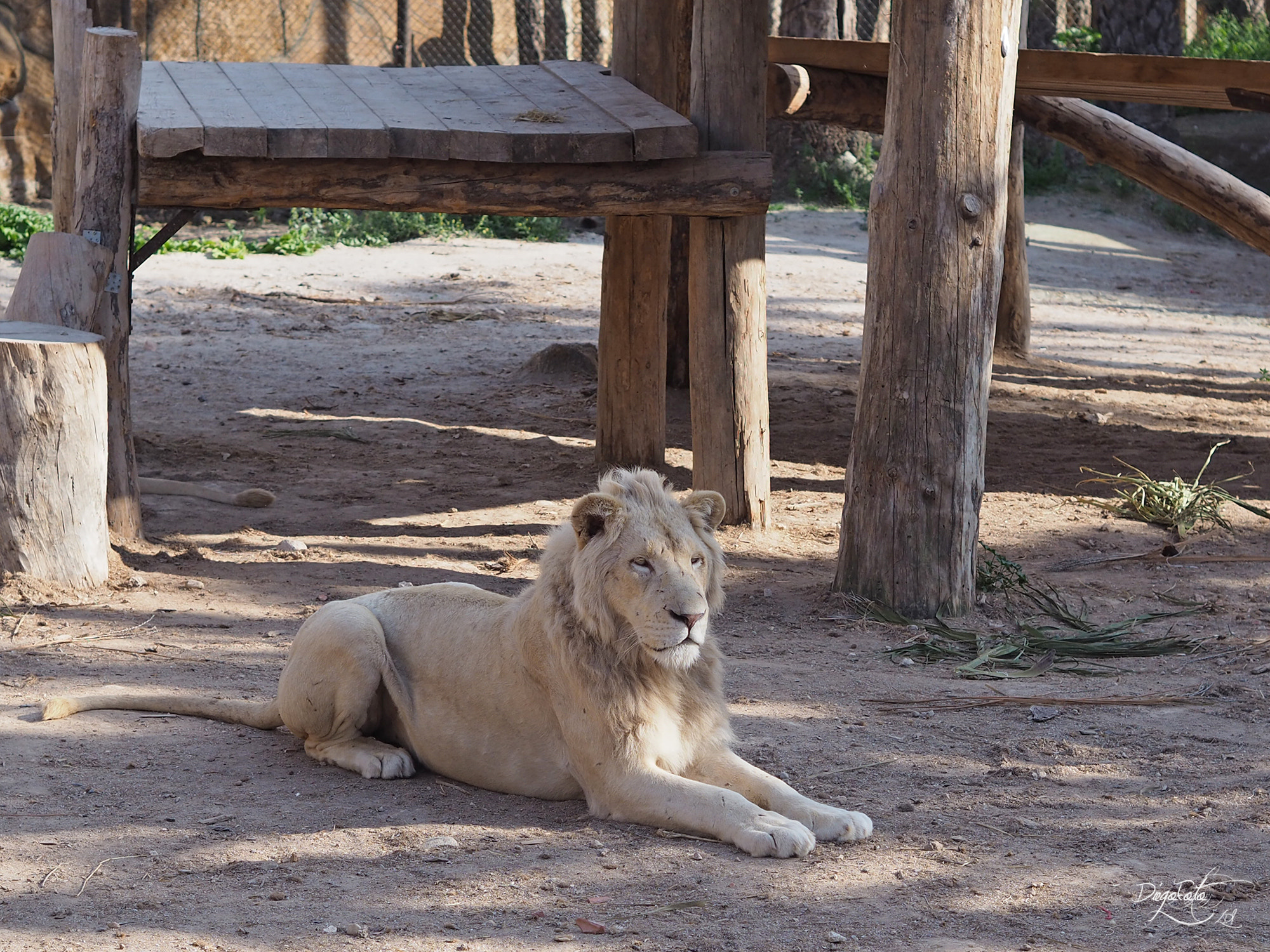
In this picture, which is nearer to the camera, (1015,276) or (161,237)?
(161,237)

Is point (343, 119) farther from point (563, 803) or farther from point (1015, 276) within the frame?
point (1015, 276)

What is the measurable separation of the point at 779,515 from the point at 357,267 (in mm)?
7758

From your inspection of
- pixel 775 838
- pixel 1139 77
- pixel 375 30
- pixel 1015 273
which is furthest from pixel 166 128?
pixel 375 30

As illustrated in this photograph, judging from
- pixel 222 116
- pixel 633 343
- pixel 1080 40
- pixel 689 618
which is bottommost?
pixel 689 618

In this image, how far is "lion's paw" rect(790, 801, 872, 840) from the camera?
3838 millimetres

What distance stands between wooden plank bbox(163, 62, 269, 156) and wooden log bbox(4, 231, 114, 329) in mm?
815

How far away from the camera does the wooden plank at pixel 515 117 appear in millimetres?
6801

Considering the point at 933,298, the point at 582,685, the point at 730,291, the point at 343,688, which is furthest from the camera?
the point at 730,291

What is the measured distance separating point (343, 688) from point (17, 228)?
1144cm

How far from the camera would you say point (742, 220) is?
7.48 metres

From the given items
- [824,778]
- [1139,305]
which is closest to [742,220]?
[824,778]

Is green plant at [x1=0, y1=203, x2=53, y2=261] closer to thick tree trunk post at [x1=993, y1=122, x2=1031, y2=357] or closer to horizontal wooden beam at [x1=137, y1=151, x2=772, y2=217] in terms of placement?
horizontal wooden beam at [x1=137, y1=151, x2=772, y2=217]

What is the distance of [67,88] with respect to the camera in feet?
26.7

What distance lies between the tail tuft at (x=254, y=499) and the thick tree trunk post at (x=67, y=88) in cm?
195
